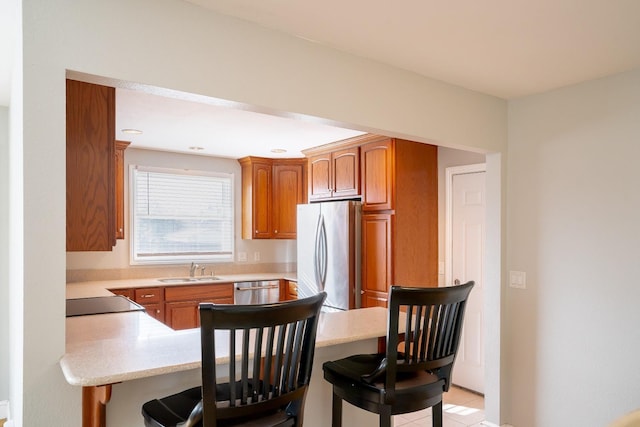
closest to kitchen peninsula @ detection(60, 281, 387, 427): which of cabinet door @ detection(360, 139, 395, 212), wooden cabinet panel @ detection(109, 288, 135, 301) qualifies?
cabinet door @ detection(360, 139, 395, 212)

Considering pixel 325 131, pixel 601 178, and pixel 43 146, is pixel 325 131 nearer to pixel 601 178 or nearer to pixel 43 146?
pixel 601 178

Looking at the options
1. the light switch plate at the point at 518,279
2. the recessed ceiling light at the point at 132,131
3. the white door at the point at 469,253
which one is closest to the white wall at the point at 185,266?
the recessed ceiling light at the point at 132,131

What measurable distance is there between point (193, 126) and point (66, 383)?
2619mm

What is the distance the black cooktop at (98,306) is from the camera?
285 centimetres

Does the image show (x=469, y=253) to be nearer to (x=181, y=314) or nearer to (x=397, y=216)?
(x=397, y=216)

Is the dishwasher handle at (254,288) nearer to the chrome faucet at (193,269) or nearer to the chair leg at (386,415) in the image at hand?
the chrome faucet at (193,269)

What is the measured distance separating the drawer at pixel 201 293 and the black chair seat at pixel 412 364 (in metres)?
2.90

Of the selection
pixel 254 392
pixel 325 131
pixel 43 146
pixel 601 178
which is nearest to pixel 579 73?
pixel 601 178

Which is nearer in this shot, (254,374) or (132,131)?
(254,374)

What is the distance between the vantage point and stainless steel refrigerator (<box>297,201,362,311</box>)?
13.1 ft

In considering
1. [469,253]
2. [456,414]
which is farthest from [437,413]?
[469,253]

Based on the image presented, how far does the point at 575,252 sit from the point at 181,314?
359 cm

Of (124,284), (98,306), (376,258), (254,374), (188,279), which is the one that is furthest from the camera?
(188,279)

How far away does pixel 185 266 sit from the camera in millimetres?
5199
